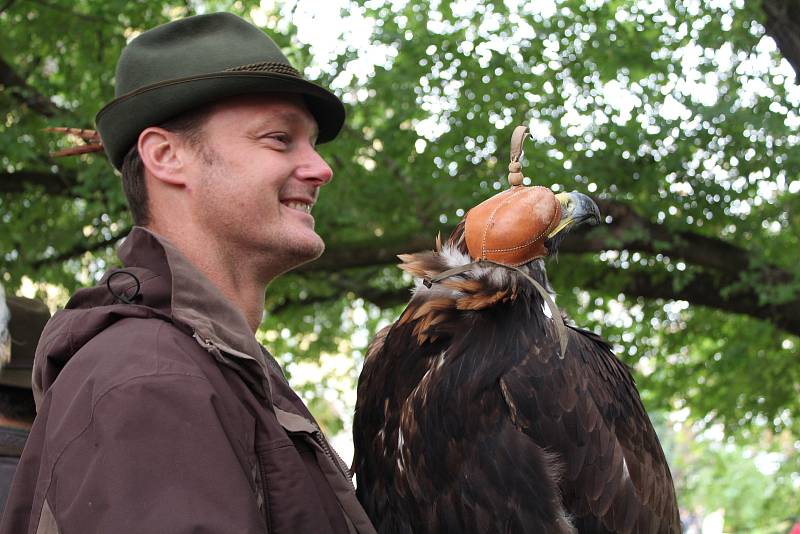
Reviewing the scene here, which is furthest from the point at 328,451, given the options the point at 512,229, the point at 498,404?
the point at 512,229

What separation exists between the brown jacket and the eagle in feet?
1.12

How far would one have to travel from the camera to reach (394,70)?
7062mm

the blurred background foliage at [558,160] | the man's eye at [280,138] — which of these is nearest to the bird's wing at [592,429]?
the man's eye at [280,138]

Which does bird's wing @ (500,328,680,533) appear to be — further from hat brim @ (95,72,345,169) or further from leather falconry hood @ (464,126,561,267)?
hat brim @ (95,72,345,169)

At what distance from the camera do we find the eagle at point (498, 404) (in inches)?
103

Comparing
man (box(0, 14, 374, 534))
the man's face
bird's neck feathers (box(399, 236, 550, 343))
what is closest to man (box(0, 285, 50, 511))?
man (box(0, 14, 374, 534))

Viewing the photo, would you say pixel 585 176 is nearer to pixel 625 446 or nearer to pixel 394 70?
pixel 394 70

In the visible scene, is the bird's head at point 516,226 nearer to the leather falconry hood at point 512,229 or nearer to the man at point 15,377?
the leather falconry hood at point 512,229

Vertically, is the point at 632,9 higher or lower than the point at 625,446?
higher

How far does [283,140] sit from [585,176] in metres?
4.45

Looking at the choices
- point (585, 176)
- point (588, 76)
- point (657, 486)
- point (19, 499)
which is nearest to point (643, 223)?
point (585, 176)

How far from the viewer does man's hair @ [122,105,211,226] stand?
8.38 feet

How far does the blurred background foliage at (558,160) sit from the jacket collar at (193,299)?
4452 millimetres

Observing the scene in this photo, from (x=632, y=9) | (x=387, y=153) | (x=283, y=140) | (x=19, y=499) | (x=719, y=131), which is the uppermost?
(x=632, y=9)
